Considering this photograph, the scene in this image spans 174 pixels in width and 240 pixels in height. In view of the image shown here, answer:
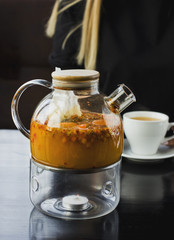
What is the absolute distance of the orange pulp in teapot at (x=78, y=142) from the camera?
701mm

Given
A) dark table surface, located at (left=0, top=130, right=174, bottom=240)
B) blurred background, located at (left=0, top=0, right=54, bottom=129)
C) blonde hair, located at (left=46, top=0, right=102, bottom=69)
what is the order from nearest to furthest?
dark table surface, located at (left=0, top=130, right=174, bottom=240), blonde hair, located at (left=46, top=0, right=102, bottom=69), blurred background, located at (left=0, top=0, right=54, bottom=129)

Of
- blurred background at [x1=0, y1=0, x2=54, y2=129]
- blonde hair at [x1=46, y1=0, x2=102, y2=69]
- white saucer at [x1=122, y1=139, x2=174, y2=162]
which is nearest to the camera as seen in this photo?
white saucer at [x1=122, y1=139, x2=174, y2=162]

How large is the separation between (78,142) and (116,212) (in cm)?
15

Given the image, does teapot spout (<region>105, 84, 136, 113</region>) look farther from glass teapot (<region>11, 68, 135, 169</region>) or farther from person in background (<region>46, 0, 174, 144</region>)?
person in background (<region>46, 0, 174, 144</region>)

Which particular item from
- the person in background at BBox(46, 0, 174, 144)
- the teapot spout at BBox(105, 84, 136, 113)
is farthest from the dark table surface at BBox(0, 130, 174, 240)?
the person in background at BBox(46, 0, 174, 144)

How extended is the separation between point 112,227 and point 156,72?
131 centimetres

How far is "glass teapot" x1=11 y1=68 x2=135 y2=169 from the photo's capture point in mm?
703

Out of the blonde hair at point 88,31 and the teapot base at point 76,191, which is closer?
the teapot base at point 76,191

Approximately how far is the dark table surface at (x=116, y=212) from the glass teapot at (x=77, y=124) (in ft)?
0.30

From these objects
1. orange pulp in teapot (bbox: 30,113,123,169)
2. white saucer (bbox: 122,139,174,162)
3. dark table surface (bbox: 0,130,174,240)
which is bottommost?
dark table surface (bbox: 0,130,174,240)

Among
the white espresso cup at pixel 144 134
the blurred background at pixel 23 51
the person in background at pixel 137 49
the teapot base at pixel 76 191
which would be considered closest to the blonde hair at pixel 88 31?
the person in background at pixel 137 49

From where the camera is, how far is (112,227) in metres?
0.69

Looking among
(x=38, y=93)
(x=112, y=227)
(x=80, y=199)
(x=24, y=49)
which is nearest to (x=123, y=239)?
(x=112, y=227)

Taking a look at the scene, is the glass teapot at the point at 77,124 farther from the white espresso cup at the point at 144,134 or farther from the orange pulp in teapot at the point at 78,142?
the white espresso cup at the point at 144,134
